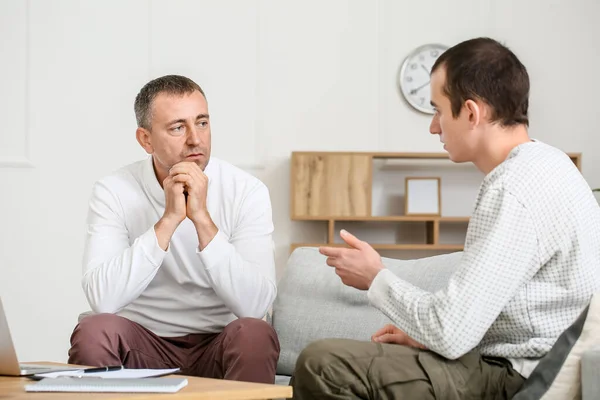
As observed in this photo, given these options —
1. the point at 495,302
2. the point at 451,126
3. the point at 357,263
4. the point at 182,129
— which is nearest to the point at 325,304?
the point at 182,129

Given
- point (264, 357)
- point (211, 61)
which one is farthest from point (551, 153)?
A: point (211, 61)

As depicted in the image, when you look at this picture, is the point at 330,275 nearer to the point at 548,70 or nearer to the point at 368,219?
the point at 368,219

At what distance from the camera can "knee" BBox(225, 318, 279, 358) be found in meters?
2.12

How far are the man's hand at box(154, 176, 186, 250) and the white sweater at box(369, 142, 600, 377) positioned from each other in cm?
91

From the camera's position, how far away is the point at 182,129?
2561 millimetres

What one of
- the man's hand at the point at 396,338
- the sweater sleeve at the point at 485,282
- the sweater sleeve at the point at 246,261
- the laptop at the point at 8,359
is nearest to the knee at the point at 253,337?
the sweater sleeve at the point at 246,261

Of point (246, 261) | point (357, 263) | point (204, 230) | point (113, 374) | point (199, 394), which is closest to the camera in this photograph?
point (199, 394)

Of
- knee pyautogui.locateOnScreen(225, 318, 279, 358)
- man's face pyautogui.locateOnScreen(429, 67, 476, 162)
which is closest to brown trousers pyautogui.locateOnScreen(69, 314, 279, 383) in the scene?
knee pyautogui.locateOnScreen(225, 318, 279, 358)

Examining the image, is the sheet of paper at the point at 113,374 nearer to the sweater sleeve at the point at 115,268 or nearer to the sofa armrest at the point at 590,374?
the sweater sleeve at the point at 115,268

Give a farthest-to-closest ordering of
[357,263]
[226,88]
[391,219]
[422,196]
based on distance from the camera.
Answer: [226,88] < [422,196] < [391,219] < [357,263]

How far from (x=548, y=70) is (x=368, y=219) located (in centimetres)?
159

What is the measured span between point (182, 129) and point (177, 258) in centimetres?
40

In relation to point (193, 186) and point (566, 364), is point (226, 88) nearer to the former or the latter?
point (193, 186)

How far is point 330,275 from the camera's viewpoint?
8.50 ft
